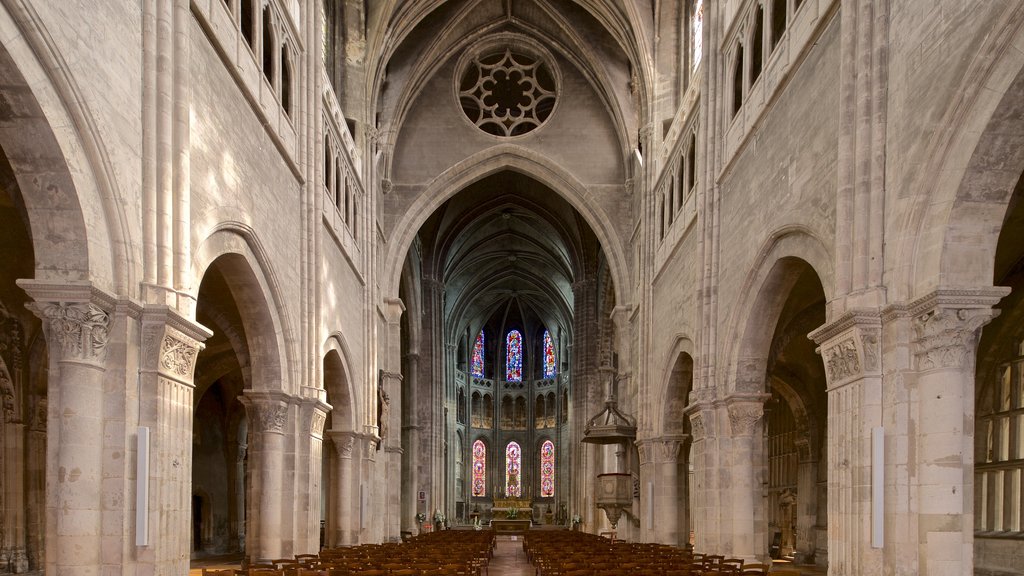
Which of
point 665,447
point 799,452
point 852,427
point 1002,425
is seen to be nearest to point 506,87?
point 665,447

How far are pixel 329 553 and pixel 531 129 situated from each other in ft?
76.0

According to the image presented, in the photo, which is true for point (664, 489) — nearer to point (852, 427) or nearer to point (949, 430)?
point (852, 427)

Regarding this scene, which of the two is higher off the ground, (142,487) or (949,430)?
(949,430)

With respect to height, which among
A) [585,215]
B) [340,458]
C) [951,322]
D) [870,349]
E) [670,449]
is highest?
[585,215]

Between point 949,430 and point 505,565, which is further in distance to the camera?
point 505,565

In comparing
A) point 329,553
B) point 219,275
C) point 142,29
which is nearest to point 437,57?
point 219,275

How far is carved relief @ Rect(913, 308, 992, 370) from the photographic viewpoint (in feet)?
33.7

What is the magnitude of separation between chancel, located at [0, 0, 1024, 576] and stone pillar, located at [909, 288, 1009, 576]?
0.04m

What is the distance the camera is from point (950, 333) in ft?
34.1

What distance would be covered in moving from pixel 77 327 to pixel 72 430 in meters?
1.17

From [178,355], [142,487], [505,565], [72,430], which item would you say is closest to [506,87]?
[505,565]

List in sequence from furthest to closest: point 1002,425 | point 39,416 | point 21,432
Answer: point 39,416
point 21,432
point 1002,425

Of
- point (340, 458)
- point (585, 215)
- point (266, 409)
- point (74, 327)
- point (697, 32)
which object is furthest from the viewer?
point (585, 215)

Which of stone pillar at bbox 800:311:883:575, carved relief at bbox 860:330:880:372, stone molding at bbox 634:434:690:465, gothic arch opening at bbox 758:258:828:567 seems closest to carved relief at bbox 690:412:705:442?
gothic arch opening at bbox 758:258:828:567
